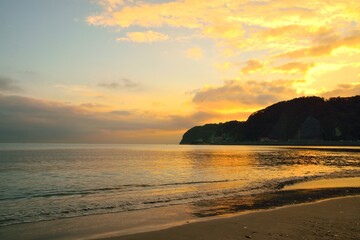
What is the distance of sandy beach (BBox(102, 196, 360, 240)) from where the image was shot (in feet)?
41.7

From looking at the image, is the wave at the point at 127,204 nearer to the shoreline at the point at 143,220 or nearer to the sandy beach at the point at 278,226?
the shoreline at the point at 143,220

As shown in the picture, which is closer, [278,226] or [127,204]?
[278,226]

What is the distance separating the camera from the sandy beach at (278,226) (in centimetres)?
1270

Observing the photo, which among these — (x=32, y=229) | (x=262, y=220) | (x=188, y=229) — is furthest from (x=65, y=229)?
(x=262, y=220)

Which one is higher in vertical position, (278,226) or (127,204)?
(278,226)

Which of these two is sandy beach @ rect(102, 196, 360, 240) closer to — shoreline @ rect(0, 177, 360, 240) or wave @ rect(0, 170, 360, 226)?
shoreline @ rect(0, 177, 360, 240)

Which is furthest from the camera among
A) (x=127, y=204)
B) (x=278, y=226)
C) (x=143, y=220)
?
(x=127, y=204)

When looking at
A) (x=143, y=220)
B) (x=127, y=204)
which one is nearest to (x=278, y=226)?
(x=143, y=220)

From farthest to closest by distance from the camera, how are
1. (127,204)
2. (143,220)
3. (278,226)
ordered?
1. (127,204)
2. (143,220)
3. (278,226)

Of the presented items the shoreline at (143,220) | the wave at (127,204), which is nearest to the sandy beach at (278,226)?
the shoreline at (143,220)

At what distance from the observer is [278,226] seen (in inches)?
558

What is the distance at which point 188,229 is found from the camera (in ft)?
46.7

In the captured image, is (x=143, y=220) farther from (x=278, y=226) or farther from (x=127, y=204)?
(x=278, y=226)

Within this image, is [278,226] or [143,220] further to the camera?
[143,220]
